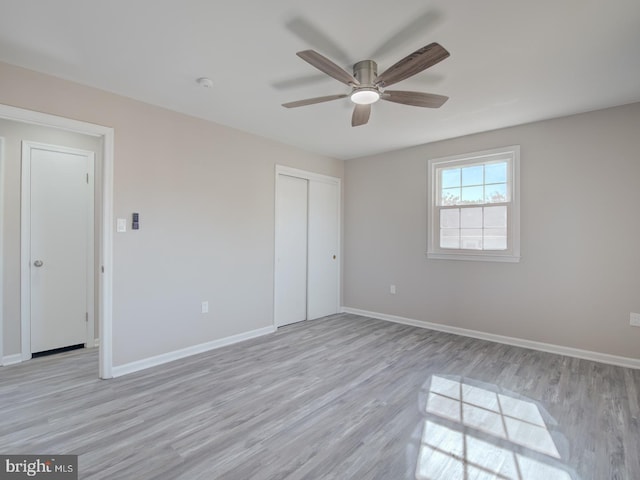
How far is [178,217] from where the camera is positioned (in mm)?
3383

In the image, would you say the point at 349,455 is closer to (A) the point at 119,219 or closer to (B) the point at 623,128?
(A) the point at 119,219

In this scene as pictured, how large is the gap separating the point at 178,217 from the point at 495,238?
3.75m

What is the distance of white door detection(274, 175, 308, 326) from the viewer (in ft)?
14.8

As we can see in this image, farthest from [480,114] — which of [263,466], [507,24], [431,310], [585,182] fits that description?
[263,466]

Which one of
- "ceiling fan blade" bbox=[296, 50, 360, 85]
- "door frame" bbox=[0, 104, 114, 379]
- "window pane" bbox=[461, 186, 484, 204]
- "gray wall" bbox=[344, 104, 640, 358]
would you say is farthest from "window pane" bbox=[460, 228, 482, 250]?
"door frame" bbox=[0, 104, 114, 379]

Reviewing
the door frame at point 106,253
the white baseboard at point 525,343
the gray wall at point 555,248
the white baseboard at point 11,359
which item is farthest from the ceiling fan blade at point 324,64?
the white baseboard at point 11,359

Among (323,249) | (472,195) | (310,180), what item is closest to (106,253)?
(310,180)

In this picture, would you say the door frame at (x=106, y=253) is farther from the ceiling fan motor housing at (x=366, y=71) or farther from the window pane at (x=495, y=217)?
the window pane at (x=495, y=217)

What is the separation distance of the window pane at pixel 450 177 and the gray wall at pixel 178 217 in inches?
91.7

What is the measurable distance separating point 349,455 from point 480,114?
11.2 ft

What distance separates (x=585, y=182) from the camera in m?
3.37

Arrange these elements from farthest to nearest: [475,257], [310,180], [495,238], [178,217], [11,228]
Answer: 1. [310,180]
2. [475,257]
3. [495,238]
4. [178,217]
5. [11,228]

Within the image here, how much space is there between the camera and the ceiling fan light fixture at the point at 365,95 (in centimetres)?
235

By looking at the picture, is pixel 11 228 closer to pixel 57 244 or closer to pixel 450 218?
pixel 57 244
